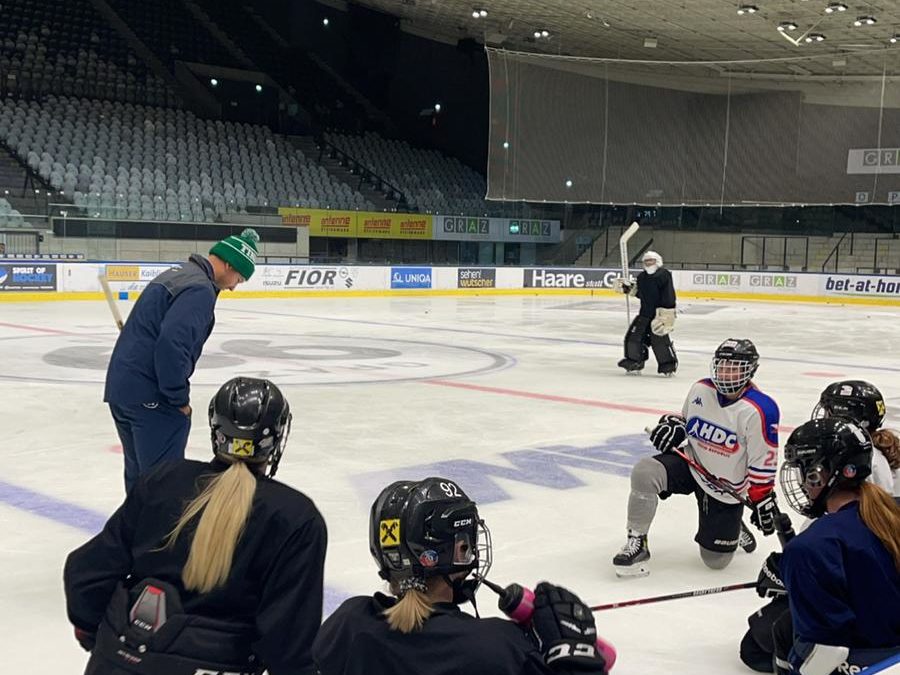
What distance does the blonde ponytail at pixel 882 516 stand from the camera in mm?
2322

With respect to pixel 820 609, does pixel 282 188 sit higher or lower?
higher

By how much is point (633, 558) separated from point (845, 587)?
215 cm

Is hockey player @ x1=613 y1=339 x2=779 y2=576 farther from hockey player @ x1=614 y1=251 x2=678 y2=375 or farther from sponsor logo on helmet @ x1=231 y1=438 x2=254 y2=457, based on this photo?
hockey player @ x1=614 y1=251 x2=678 y2=375

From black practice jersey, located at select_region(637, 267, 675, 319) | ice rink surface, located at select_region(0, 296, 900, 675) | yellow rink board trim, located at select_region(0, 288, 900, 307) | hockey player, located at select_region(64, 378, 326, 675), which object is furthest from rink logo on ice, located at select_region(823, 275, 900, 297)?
hockey player, located at select_region(64, 378, 326, 675)

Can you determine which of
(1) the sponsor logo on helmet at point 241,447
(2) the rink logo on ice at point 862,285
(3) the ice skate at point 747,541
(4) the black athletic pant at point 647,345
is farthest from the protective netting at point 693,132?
(1) the sponsor logo on helmet at point 241,447

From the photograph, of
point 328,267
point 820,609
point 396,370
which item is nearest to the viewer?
point 820,609

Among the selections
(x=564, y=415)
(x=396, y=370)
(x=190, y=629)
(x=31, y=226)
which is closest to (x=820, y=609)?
(x=190, y=629)

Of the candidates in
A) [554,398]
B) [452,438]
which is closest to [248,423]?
[452,438]

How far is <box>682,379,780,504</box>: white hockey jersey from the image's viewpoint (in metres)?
4.27

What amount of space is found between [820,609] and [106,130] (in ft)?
90.7

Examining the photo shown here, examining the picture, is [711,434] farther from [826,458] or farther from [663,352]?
[663,352]

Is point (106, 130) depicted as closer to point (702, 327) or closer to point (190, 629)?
point (702, 327)

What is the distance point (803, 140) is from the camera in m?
24.9

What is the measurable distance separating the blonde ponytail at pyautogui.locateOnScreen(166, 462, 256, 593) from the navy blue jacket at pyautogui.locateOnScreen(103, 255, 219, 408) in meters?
1.84
